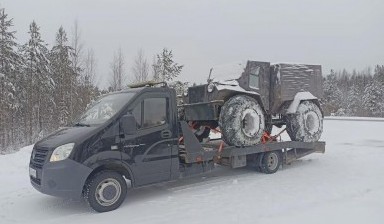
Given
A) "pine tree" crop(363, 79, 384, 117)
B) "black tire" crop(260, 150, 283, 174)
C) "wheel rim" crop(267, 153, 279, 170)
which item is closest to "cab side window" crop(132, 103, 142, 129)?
"black tire" crop(260, 150, 283, 174)

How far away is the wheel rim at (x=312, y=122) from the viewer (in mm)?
10641

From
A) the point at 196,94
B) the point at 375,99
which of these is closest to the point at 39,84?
the point at 196,94

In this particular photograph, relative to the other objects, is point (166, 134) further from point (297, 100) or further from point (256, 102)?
point (297, 100)

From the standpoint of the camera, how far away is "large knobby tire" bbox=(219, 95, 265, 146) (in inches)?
349

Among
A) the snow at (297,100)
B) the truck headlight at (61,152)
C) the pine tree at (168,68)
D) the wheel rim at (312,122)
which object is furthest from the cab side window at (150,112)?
the pine tree at (168,68)

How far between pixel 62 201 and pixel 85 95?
2666cm

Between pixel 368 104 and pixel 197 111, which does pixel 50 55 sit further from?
pixel 368 104

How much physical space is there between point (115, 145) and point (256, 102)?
410 cm

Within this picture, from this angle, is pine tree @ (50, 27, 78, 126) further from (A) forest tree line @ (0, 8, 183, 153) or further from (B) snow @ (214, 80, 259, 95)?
(B) snow @ (214, 80, 259, 95)

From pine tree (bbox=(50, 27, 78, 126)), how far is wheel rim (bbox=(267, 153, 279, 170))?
25649 mm

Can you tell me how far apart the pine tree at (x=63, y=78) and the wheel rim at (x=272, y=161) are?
2565 cm

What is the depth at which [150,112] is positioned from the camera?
7.35 meters

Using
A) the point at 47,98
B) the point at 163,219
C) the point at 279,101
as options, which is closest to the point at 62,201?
the point at 163,219

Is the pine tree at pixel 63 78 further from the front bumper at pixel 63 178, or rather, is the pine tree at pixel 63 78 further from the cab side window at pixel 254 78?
the front bumper at pixel 63 178
